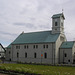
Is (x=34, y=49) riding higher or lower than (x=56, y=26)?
lower

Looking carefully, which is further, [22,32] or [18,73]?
[22,32]

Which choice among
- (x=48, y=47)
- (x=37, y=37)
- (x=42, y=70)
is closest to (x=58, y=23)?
(x=48, y=47)

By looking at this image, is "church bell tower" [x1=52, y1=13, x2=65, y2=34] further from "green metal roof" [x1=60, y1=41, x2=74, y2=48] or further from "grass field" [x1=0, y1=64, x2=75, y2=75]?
"grass field" [x1=0, y1=64, x2=75, y2=75]

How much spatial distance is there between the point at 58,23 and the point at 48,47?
11510 mm

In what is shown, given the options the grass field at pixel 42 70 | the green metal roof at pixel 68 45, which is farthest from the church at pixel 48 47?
the grass field at pixel 42 70

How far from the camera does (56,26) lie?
2441 inches

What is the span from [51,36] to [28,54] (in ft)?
45.1

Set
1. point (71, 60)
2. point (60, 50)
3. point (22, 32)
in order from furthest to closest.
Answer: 1. point (22, 32)
2. point (60, 50)
3. point (71, 60)

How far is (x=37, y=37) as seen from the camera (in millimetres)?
66750

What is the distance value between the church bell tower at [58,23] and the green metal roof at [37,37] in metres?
2.44

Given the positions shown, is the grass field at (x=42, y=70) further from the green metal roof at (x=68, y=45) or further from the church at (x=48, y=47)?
the green metal roof at (x=68, y=45)

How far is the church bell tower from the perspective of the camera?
61219 millimetres

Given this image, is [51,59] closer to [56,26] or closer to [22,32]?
[56,26]

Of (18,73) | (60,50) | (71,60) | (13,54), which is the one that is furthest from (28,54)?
(18,73)
